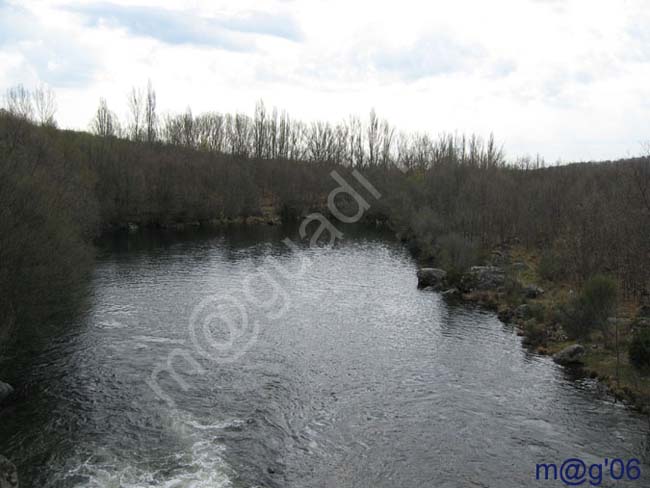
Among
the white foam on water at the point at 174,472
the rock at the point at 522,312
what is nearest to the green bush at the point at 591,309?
the rock at the point at 522,312

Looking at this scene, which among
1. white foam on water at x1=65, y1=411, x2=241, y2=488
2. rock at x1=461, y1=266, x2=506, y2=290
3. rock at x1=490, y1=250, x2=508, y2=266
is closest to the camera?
white foam on water at x1=65, y1=411, x2=241, y2=488

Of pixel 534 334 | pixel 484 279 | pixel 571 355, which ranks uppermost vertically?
pixel 484 279

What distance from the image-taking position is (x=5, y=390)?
53.7ft

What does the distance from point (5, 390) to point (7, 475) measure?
21.0ft

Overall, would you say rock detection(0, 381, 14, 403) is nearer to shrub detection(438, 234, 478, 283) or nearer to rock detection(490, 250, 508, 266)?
shrub detection(438, 234, 478, 283)

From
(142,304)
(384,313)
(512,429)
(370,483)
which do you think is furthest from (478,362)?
(142,304)

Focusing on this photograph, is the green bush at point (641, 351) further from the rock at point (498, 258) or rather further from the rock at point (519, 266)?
the rock at point (498, 258)

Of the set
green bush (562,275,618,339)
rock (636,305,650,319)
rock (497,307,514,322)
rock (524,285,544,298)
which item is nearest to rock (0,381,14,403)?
green bush (562,275,618,339)

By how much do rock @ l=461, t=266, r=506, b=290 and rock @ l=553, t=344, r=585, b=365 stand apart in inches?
445

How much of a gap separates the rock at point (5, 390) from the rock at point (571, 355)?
778 inches

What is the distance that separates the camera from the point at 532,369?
67.6ft

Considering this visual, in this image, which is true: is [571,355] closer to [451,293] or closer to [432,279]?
[451,293]

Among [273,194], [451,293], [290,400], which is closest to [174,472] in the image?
[290,400]

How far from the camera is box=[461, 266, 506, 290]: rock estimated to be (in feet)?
108
